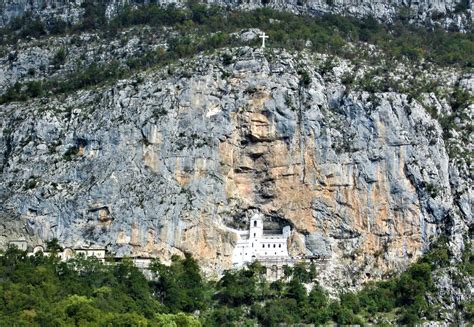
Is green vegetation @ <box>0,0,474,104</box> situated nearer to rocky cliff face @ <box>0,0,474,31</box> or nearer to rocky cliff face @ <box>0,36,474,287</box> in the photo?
rocky cliff face @ <box>0,0,474,31</box>

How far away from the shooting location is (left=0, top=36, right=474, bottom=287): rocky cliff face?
4938 inches

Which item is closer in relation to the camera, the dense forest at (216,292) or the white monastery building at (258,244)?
the dense forest at (216,292)

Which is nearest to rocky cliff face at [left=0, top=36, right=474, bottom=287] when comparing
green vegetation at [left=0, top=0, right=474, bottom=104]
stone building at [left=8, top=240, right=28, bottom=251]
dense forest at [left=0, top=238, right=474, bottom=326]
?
stone building at [left=8, top=240, right=28, bottom=251]

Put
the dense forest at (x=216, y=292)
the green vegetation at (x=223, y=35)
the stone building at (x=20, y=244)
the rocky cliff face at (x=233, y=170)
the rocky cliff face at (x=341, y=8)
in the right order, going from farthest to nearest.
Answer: the rocky cliff face at (x=341, y=8) → the green vegetation at (x=223, y=35) → the rocky cliff face at (x=233, y=170) → the stone building at (x=20, y=244) → the dense forest at (x=216, y=292)

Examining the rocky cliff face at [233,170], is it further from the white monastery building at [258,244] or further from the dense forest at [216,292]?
the dense forest at [216,292]

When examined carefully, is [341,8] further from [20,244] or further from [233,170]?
[20,244]

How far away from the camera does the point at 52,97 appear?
137000 mm

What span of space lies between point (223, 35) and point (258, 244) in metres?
25.3

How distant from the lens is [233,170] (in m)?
129

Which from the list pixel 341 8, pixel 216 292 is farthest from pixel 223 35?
pixel 216 292

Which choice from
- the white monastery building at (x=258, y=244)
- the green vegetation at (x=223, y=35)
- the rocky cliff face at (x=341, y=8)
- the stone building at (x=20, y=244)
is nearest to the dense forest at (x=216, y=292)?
the white monastery building at (x=258, y=244)

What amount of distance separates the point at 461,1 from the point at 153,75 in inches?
1878

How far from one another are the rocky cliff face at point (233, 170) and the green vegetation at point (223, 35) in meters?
5.42

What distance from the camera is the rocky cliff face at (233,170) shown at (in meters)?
125
